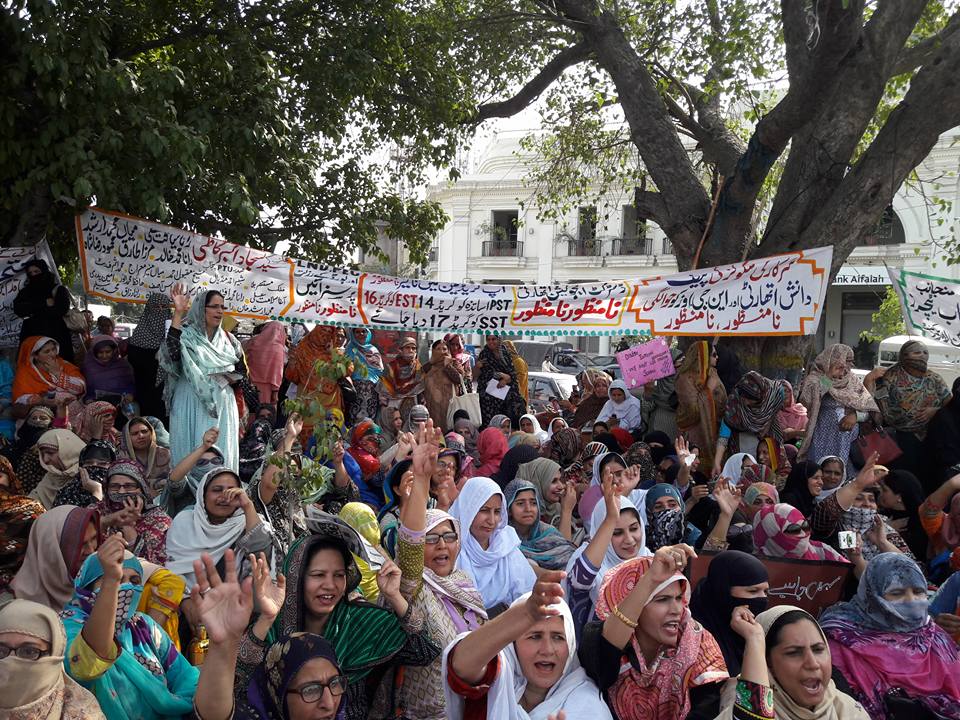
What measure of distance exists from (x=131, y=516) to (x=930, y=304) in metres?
5.91

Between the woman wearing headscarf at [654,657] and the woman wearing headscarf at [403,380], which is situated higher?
the woman wearing headscarf at [403,380]

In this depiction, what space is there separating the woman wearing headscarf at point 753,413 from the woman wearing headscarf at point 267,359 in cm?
356

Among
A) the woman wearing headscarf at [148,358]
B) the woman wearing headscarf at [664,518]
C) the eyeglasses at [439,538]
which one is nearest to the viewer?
the eyeglasses at [439,538]

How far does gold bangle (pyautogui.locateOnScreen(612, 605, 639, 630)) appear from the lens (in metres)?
2.72

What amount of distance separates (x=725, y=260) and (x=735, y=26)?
8.38 ft

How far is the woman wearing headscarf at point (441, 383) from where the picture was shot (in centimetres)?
762

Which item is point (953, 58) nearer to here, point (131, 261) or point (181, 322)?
point (181, 322)

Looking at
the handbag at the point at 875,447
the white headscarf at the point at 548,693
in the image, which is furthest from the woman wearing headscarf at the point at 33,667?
the handbag at the point at 875,447

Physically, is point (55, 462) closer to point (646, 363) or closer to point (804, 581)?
point (804, 581)

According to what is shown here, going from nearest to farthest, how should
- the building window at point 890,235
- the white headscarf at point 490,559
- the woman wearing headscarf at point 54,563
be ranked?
the woman wearing headscarf at point 54,563, the white headscarf at point 490,559, the building window at point 890,235

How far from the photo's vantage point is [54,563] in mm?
3068

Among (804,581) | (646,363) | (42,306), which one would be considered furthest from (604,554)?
(42,306)

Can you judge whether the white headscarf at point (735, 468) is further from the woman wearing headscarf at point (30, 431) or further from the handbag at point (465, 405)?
the woman wearing headscarf at point (30, 431)

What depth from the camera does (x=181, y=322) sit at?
5.25m
